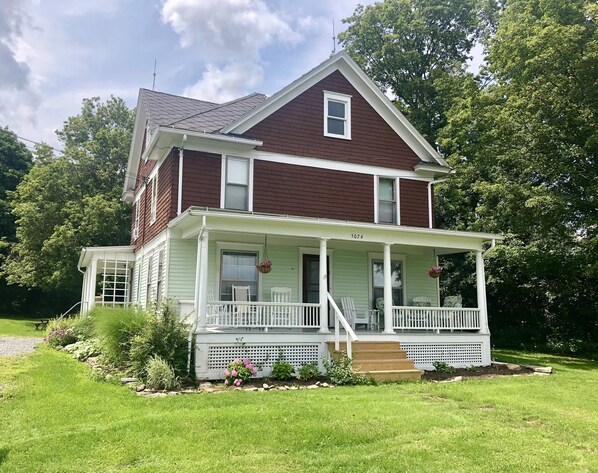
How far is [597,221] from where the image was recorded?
1557cm

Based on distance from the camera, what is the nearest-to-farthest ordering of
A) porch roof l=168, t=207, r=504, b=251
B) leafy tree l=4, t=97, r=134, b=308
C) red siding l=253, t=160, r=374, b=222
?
porch roof l=168, t=207, r=504, b=251 → red siding l=253, t=160, r=374, b=222 → leafy tree l=4, t=97, r=134, b=308

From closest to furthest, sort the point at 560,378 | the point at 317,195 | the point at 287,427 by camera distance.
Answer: the point at 287,427, the point at 560,378, the point at 317,195

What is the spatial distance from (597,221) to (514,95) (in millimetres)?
5135

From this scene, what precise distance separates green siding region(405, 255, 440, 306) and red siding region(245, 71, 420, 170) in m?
3.02

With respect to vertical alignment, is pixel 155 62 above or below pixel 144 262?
above

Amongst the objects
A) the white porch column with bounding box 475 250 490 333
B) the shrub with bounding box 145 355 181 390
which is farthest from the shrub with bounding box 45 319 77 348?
the white porch column with bounding box 475 250 490 333

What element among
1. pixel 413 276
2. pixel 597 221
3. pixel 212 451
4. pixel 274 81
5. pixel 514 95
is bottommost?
pixel 212 451

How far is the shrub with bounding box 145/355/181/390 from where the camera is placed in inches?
351

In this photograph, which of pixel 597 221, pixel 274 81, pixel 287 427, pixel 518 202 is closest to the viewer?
pixel 287 427

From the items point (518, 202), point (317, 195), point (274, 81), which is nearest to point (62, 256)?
point (274, 81)

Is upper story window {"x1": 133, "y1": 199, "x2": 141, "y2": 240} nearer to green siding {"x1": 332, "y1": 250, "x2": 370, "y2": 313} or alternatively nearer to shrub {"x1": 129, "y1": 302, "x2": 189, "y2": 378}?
green siding {"x1": 332, "y1": 250, "x2": 370, "y2": 313}

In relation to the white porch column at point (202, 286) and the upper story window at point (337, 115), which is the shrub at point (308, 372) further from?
the upper story window at point (337, 115)

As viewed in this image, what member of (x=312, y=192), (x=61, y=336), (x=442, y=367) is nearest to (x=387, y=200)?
(x=312, y=192)

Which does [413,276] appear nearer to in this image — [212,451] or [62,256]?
[212,451]
